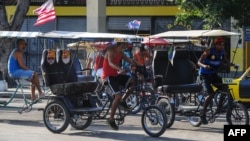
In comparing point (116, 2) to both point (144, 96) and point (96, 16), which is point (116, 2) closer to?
point (96, 16)

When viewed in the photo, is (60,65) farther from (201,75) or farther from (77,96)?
(201,75)

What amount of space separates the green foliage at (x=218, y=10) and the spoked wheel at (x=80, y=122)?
882cm

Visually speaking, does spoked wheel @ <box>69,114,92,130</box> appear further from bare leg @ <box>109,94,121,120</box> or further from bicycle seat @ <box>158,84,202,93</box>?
bicycle seat @ <box>158,84,202,93</box>

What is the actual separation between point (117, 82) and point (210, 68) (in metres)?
1.82

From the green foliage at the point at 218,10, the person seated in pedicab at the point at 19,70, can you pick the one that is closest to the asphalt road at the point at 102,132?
the person seated in pedicab at the point at 19,70

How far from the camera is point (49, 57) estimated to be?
1155 cm

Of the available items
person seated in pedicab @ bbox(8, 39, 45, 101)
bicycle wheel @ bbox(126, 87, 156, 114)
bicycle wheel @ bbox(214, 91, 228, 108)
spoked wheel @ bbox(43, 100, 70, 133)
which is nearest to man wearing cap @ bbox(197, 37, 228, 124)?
bicycle wheel @ bbox(214, 91, 228, 108)

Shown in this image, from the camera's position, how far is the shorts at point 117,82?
11.1m

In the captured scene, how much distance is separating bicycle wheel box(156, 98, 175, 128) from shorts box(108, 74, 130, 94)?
87 centimetres

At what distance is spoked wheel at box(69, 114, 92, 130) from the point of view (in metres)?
11.5

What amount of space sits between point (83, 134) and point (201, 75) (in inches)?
102

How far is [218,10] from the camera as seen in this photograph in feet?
62.8

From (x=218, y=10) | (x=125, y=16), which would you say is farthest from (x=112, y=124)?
(x=125, y=16)

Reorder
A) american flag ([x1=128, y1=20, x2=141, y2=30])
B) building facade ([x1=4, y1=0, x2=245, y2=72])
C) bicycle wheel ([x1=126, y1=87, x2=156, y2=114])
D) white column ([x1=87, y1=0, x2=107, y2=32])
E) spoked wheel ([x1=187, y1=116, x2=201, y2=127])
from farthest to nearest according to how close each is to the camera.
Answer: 1. building facade ([x1=4, y1=0, x2=245, y2=72])
2. white column ([x1=87, y1=0, x2=107, y2=32])
3. american flag ([x1=128, y1=20, x2=141, y2=30])
4. spoked wheel ([x1=187, y1=116, x2=201, y2=127])
5. bicycle wheel ([x1=126, y1=87, x2=156, y2=114])
